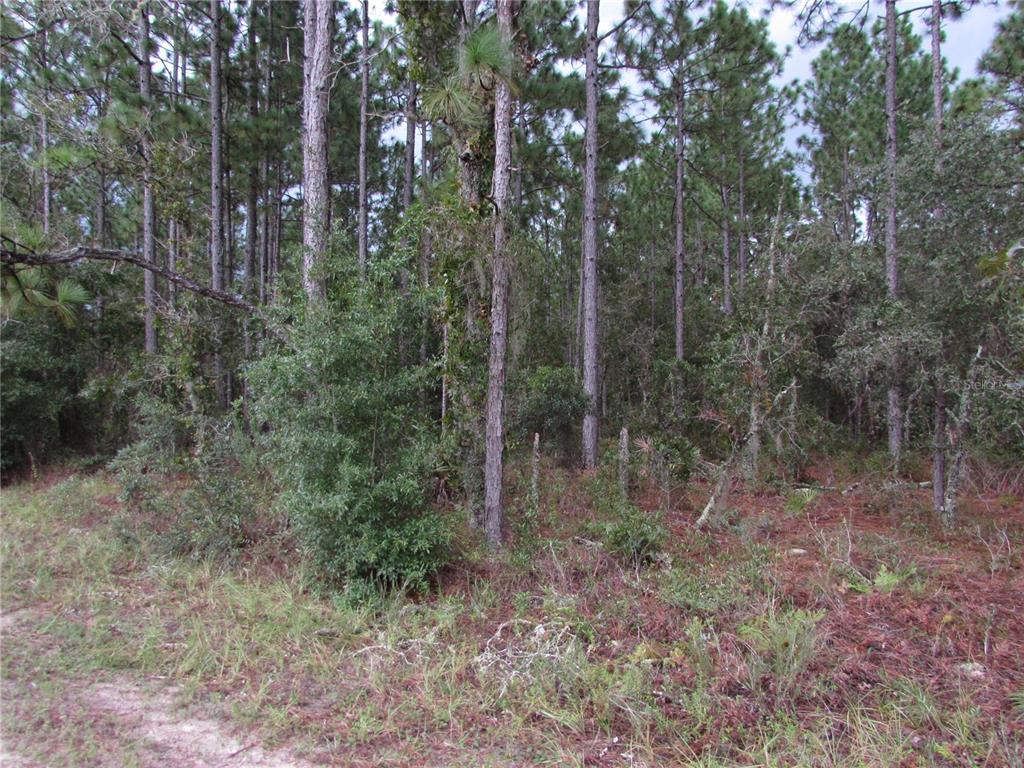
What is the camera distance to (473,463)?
6.62 metres

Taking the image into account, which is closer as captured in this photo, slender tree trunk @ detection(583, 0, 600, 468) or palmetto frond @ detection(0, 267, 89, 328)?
palmetto frond @ detection(0, 267, 89, 328)

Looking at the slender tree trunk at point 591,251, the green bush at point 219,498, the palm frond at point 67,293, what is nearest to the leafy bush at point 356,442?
the green bush at point 219,498

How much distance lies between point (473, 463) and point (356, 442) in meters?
1.56

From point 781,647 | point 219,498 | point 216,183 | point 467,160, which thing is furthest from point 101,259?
point 781,647

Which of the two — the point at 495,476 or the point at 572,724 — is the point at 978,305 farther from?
the point at 572,724

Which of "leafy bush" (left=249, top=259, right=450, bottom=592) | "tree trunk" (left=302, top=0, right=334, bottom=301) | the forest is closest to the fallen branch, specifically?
the forest

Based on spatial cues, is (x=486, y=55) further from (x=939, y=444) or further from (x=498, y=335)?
(x=939, y=444)

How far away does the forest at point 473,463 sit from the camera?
3.68m

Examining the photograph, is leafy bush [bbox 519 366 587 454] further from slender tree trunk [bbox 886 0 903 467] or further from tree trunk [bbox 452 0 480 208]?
slender tree trunk [bbox 886 0 903 467]

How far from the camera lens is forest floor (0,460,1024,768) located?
3332 millimetres

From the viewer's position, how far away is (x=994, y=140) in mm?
7598

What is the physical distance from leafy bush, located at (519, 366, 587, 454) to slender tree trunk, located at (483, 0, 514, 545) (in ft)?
13.8

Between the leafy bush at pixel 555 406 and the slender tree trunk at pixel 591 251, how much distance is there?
258mm

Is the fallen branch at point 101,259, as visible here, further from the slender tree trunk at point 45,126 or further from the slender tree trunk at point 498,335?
the slender tree trunk at point 498,335
